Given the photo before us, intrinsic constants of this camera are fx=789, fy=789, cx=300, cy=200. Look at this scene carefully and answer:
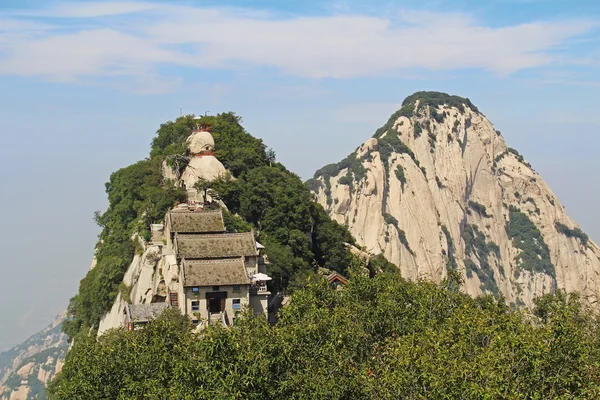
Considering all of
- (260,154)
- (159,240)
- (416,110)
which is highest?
(416,110)

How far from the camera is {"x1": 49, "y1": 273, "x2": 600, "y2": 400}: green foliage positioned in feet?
109

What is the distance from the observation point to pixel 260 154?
278ft

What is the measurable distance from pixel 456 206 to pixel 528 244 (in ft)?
68.7

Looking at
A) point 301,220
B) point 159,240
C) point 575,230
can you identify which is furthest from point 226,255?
point 575,230

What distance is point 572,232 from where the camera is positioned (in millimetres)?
186750

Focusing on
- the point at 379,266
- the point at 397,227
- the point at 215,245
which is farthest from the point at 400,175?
the point at 215,245

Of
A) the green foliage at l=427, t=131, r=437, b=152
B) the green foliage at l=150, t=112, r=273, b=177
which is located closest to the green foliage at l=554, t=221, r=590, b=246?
the green foliage at l=427, t=131, r=437, b=152

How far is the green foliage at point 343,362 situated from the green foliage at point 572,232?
152 metres

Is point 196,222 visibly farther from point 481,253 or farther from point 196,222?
point 481,253

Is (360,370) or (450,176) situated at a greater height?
(450,176)

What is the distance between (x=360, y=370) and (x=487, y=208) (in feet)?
510

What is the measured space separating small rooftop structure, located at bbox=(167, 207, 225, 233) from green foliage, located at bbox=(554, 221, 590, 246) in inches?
5579

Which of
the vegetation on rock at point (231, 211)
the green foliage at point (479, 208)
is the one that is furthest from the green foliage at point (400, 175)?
the vegetation on rock at point (231, 211)

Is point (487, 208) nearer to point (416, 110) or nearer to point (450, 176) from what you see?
point (450, 176)
